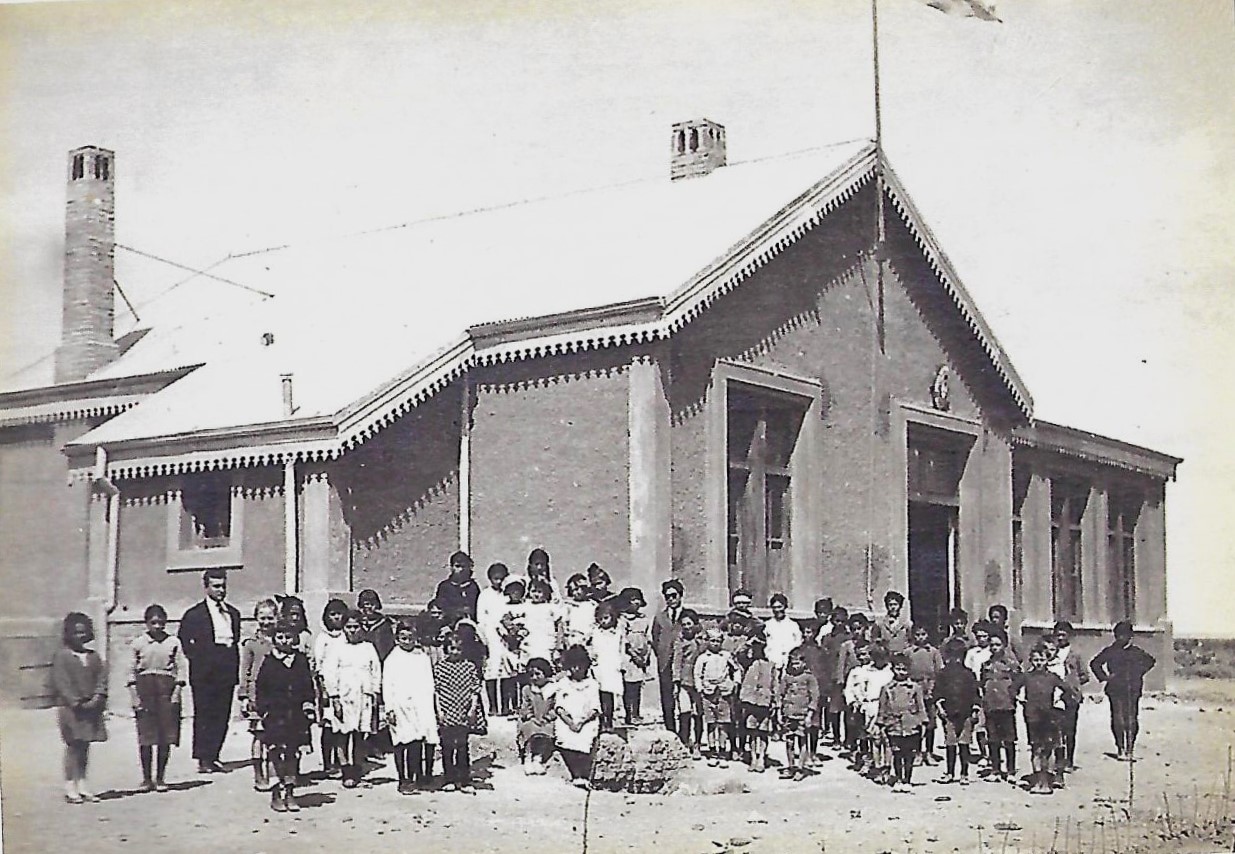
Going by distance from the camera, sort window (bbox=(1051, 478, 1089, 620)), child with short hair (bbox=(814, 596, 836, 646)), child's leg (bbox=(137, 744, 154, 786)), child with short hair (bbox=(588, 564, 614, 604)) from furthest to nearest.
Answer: window (bbox=(1051, 478, 1089, 620)) < child with short hair (bbox=(814, 596, 836, 646)) < child with short hair (bbox=(588, 564, 614, 604)) < child's leg (bbox=(137, 744, 154, 786))

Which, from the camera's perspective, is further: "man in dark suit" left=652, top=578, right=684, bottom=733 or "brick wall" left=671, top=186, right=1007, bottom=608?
"brick wall" left=671, top=186, right=1007, bottom=608

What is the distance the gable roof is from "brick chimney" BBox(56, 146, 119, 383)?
156 millimetres

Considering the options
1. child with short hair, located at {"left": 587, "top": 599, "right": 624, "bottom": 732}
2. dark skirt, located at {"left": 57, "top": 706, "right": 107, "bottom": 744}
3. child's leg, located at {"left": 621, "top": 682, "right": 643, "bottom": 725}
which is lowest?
dark skirt, located at {"left": 57, "top": 706, "right": 107, "bottom": 744}

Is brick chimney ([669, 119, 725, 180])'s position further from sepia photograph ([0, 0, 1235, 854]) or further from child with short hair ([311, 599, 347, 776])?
child with short hair ([311, 599, 347, 776])

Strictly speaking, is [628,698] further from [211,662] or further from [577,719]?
[211,662]

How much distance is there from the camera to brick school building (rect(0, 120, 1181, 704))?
7.96 m

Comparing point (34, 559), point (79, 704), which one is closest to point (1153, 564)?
point (79, 704)

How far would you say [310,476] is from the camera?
25.7ft

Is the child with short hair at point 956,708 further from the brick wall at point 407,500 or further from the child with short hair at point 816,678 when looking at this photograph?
the brick wall at point 407,500

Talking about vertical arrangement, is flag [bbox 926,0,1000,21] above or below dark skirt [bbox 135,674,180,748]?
above

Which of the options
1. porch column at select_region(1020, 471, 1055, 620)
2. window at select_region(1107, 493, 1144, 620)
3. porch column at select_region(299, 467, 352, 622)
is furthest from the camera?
porch column at select_region(1020, 471, 1055, 620)

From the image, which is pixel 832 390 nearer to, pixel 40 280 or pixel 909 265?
pixel 909 265

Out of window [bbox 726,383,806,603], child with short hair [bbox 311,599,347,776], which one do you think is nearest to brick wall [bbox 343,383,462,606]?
child with short hair [bbox 311,599,347,776]

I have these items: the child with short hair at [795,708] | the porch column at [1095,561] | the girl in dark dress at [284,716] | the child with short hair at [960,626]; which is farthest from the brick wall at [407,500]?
the porch column at [1095,561]
